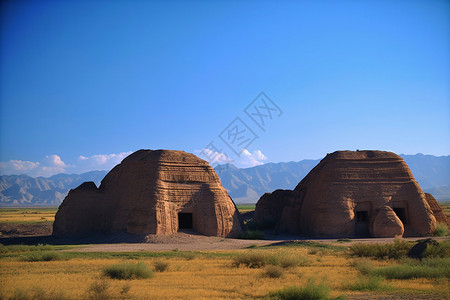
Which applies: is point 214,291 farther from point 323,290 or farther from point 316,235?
point 316,235

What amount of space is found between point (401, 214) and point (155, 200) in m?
17.6

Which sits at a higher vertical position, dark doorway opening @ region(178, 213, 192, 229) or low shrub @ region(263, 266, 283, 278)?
dark doorway opening @ region(178, 213, 192, 229)

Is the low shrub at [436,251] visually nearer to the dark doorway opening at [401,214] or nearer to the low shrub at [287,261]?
the low shrub at [287,261]

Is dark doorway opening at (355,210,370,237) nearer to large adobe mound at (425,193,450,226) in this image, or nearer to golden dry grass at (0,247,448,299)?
large adobe mound at (425,193,450,226)

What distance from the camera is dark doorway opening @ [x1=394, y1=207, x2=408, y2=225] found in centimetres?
2886

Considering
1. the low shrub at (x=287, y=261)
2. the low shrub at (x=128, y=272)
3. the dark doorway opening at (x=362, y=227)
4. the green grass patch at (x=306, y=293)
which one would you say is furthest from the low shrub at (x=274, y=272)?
the dark doorway opening at (x=362, y=227)

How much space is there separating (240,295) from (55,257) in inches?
409

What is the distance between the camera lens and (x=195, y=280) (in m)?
12.3

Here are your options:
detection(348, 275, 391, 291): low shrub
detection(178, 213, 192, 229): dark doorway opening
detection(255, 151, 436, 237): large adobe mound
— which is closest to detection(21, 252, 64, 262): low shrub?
detection(348, 275, 391, 291): low shrub

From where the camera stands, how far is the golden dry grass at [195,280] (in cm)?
1029

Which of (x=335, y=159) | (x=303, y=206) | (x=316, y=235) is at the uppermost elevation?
(x=335, y=159)

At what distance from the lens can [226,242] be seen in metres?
24.9

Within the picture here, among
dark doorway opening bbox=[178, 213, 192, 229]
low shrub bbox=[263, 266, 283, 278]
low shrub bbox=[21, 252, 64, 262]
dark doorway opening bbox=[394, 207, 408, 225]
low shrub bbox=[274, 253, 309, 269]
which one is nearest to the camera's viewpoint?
low shrub bbox=[263, 266, 283, 278]

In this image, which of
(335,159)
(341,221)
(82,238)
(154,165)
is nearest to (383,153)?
(335,159)
